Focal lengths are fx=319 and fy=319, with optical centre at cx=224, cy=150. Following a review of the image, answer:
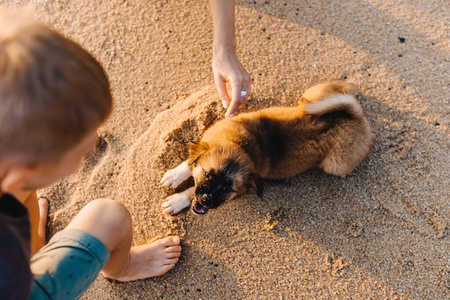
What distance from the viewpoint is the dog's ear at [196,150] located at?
2.17m

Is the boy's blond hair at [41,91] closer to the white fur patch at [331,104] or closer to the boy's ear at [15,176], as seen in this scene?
the boy's ear at [15,176]

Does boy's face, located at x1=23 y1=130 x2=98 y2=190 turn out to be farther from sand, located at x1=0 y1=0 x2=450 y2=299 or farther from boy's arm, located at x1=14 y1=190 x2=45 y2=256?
sand, located at x1=0 y1=0 x2=450 y2=299

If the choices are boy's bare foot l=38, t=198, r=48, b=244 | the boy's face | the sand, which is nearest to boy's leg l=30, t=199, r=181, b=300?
the sand

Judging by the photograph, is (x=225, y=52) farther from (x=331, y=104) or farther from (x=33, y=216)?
A: (x=33, y=216)

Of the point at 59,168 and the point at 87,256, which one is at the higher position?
the point at 59,168

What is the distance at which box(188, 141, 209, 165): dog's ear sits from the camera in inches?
85.5

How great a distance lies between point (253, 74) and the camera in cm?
260

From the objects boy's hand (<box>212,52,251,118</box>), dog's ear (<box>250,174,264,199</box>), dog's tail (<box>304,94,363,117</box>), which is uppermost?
boy's hand (<box>212,52,251,118</box>)

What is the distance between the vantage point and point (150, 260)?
6.91 ft

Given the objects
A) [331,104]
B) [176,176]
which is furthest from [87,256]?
[331,104]

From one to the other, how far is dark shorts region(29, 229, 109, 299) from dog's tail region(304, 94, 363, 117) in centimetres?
154

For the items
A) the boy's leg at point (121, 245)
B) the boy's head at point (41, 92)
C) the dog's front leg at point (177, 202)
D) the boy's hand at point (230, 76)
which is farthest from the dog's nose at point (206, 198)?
the boy's head at point (41, 92)

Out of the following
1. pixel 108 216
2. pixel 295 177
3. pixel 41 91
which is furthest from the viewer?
pixel 295 177

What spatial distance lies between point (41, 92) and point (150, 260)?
148 centimetres
